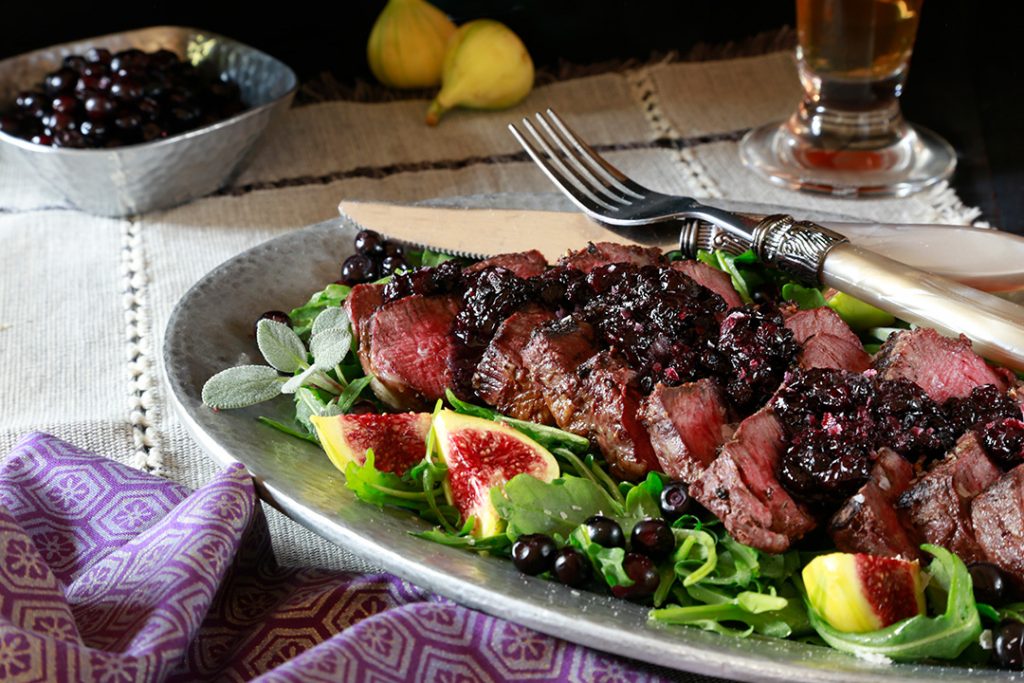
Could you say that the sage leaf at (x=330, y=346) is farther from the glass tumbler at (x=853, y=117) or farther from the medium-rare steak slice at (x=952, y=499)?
the glass tumbler at (x=853, y=117)

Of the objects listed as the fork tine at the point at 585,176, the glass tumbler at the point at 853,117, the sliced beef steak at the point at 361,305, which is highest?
the sliced beef steak at the point at 361,305

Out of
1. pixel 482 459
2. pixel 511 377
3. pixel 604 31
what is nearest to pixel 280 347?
pixel 511 377

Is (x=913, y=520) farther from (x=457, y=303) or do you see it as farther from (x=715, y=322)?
→ (x=457, y=303)

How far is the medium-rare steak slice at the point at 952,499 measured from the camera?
1.96 meters

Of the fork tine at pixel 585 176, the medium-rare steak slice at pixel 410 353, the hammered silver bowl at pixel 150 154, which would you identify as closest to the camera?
the medium-rare steak slice at pixel 410 353

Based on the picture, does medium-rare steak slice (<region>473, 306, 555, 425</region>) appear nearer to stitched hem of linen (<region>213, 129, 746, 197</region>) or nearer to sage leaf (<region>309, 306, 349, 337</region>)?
sage leaf (<region>309, 306, 349, 337</region>)

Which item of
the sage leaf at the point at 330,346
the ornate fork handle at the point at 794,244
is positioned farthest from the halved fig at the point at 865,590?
the sage leaf at the point at 330,346

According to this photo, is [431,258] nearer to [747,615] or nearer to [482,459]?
[482,459]

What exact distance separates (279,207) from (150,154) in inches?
18.5

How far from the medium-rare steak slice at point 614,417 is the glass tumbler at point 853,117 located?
1.97 m

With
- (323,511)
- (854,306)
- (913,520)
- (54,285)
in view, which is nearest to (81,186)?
(54,285)

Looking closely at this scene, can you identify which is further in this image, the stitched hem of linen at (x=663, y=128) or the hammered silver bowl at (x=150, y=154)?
the stitched hem of linen at (x=663, y=128)

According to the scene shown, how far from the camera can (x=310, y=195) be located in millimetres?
4180

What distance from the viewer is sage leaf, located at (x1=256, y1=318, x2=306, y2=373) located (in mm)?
2682
